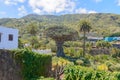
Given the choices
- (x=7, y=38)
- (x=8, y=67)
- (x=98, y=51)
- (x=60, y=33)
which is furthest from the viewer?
(x=98, y=51)

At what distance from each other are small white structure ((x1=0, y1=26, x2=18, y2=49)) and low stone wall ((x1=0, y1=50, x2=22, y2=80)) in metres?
13.7

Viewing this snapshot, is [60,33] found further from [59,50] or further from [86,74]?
[86,74]

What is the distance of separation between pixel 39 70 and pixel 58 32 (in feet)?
101

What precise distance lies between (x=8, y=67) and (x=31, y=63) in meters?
2.99

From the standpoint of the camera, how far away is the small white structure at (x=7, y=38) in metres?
39.9

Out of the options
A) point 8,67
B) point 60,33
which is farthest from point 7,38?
point 60,33

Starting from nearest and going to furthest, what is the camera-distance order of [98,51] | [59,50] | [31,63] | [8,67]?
[8,67] → [31,63] → [59,50] → [98,51]

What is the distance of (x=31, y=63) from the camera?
28.4 meters

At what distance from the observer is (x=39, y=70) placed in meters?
30.0

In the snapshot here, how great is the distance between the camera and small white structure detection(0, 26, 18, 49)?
131ft

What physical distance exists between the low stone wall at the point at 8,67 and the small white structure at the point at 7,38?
13726mm

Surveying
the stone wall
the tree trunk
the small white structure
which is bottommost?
the stone wall

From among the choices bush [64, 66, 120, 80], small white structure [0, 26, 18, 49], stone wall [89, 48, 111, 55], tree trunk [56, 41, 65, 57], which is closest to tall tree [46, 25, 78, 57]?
tree trunk [56, 41, 65, 57]

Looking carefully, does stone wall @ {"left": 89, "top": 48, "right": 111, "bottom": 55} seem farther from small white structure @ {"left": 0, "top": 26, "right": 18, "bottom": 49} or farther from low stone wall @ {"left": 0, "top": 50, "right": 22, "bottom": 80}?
low stone wall @ {"left": 0, "top": 50, "right": 22, "bottom": 80}
